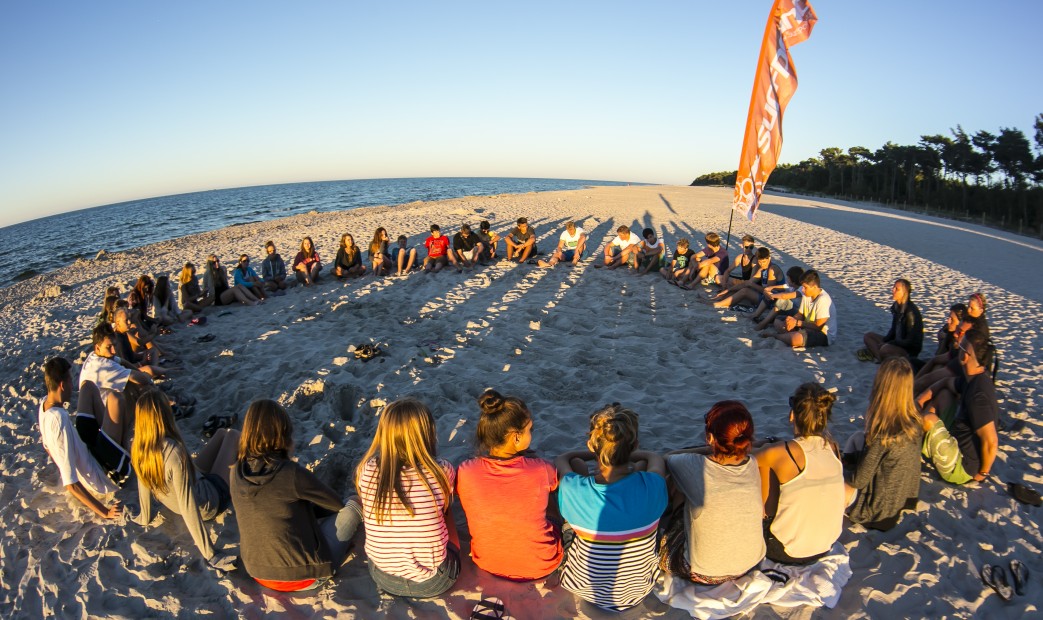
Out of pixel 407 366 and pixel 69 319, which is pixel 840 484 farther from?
pixel 69 319

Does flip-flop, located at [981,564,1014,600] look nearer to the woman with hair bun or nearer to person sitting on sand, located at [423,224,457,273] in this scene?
the woman with hair bun

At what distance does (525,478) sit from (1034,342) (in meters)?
7.47

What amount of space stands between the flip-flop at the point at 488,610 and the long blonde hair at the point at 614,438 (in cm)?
98

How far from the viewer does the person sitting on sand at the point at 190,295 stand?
8008 millimetres

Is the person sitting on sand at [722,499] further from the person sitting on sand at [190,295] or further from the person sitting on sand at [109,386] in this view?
the person sitting on sand at [190,295]

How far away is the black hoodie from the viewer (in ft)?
8.79

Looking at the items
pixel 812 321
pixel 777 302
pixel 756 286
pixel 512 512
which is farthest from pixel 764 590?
pixel 756 286

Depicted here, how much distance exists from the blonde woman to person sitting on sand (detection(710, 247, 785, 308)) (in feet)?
20.4

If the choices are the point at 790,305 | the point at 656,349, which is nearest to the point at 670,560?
the point at 656,349

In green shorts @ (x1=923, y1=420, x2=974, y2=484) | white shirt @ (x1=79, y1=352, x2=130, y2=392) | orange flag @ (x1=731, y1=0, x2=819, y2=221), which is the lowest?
green shorts @ (x1=923, y1=420, x2=974, y2=484)

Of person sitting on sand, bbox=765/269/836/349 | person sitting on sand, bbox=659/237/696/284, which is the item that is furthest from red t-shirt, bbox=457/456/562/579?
person sitting on sand, bbox=659/237/696/284

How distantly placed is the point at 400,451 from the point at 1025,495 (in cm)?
417

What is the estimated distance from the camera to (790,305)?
6844mm

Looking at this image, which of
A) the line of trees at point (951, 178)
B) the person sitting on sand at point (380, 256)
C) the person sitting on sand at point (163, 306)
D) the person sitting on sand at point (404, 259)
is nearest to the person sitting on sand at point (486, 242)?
the person sitting on sand at point (404, 259)
